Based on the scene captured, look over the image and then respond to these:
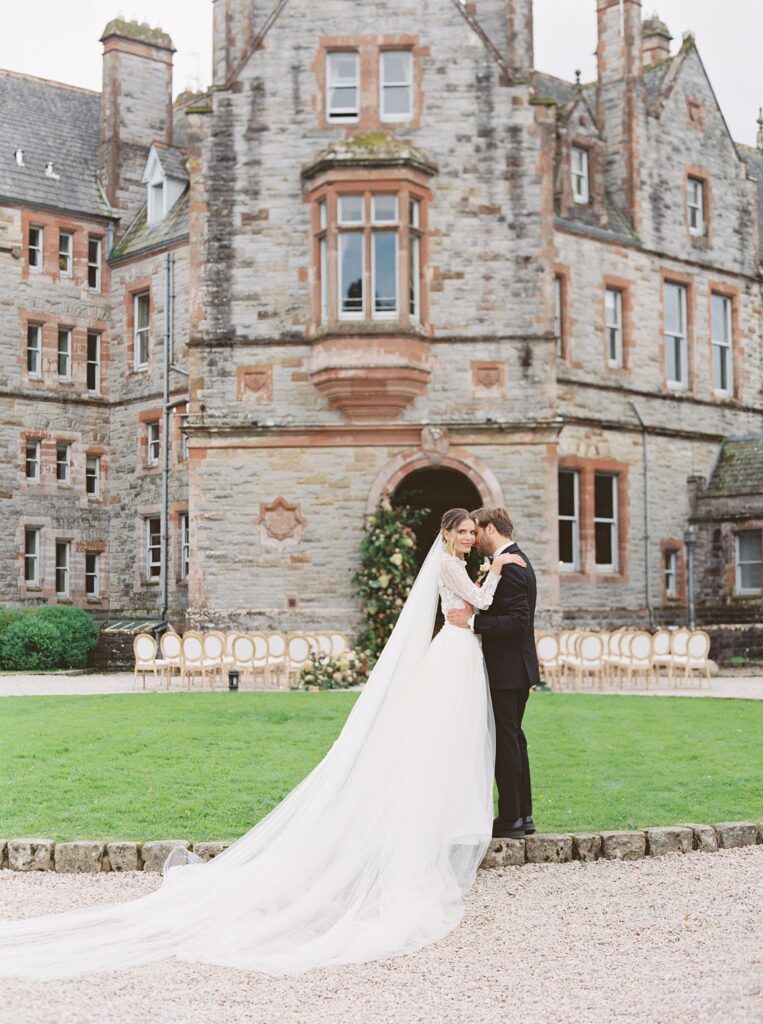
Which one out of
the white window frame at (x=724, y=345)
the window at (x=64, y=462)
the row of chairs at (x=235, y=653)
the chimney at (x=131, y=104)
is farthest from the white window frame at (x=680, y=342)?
the window at (x=64, y=462)

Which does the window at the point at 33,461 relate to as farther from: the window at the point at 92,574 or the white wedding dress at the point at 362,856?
the white wedding dress at the point at 362,856

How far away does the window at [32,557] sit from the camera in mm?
33438

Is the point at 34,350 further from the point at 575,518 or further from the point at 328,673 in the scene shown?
the point at 328,673

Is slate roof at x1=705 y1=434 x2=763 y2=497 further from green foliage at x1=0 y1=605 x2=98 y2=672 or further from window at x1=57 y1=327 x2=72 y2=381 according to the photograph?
window at x1=57 y1=327 x2=72 y2=381

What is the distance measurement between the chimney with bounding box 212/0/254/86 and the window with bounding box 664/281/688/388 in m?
11.1

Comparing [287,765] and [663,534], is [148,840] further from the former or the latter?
[663,534]

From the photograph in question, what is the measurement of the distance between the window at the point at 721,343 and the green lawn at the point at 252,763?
648 inches

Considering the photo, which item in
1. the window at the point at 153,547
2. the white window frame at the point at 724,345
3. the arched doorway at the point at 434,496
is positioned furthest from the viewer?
the window at the point at 153,547

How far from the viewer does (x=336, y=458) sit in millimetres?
25312

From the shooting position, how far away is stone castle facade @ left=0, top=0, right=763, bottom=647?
25188 millimetres

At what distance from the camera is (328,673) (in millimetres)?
21531

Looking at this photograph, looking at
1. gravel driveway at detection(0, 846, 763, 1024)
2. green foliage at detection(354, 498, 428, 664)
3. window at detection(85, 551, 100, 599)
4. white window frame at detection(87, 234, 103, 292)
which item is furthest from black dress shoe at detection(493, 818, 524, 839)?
white window frame at detection(87, 234, 103, 292)

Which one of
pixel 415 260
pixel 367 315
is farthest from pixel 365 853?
pixel 415 260

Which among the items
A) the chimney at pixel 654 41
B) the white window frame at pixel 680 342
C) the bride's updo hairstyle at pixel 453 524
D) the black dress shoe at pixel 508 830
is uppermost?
the chimney at pixel 654 41
